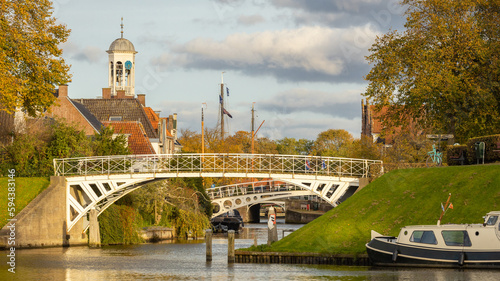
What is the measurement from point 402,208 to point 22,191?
28.9 meters

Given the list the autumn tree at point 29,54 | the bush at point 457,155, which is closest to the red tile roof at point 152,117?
the autumn tree at point 29,54

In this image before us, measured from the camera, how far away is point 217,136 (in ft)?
399

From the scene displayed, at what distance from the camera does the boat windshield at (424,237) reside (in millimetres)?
35719

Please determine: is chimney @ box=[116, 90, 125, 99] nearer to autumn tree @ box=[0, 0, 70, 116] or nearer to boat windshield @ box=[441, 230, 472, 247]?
autumn tree @ box=[0, 0, 70, 116]

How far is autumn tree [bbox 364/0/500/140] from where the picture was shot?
177 ft

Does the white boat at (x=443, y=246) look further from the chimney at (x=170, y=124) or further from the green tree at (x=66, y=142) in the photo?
the chimney at (x=170, y=124)

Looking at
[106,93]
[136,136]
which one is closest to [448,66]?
[136,136]

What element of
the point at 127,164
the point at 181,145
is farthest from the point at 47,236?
the point at 181,145

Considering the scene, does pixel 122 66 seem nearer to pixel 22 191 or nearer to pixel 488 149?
pixel 22 191

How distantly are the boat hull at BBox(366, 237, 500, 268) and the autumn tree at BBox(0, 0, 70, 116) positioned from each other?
23.5m

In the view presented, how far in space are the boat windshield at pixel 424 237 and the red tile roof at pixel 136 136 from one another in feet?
157

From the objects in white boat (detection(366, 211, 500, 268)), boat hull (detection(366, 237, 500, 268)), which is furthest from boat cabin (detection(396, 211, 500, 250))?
boat hull (detection(366, 237, 500, 268))

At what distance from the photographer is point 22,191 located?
185ft

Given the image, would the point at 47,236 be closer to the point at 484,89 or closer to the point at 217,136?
the point at 484,89
